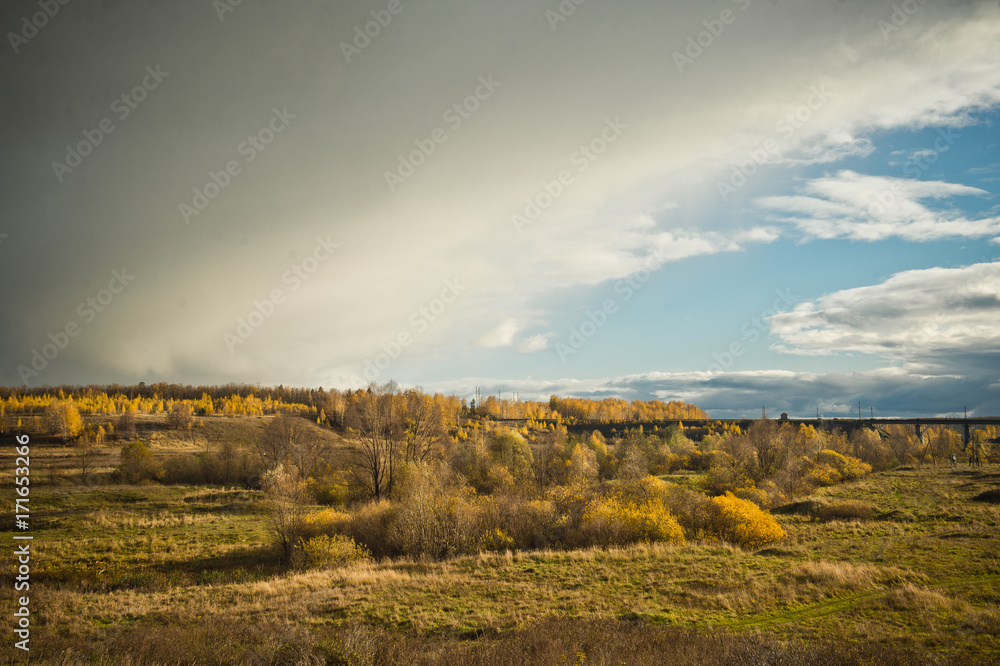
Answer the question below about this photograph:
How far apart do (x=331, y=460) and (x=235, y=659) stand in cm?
7108

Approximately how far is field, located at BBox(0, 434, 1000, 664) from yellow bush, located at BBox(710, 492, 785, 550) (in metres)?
2.68

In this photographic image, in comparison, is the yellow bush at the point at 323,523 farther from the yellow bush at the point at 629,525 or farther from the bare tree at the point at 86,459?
the bare tree at the point at 86,459

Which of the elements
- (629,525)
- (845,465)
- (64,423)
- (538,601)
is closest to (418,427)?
(629,525)

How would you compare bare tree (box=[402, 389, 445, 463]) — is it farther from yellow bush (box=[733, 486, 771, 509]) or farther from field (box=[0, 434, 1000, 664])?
yellow bush (box=[733, 486, 771, 509])

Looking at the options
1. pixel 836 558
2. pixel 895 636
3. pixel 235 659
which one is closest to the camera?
pixel 235 659

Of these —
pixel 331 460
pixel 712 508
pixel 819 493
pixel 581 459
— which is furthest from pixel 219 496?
pixel 819 493

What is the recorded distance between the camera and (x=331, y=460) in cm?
8081

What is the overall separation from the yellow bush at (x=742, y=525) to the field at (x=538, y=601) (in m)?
2.68

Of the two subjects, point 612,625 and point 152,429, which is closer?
point 612,625

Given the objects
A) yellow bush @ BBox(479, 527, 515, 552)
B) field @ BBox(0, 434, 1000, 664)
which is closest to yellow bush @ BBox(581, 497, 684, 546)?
field @ BBox(0, 434, 1000, 664)

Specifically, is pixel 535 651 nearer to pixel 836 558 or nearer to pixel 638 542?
pixel 638 542

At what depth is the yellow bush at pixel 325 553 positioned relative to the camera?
116 ft

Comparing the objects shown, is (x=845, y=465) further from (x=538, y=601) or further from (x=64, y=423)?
(x=64, y=423)

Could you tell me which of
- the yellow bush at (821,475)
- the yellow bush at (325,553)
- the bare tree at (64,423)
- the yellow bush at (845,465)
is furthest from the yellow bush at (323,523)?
the bare tree at (64,423)
